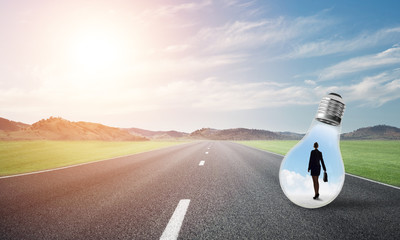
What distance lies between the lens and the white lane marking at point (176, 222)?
2.97 m

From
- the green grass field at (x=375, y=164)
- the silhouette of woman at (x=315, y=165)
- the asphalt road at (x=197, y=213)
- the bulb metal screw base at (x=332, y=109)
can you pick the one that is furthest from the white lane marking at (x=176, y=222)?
the green grass field at (x=375, y=164)

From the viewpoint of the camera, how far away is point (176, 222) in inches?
137

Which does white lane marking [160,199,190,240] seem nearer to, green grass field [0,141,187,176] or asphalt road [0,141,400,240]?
asphalt road [0,141,400,240]

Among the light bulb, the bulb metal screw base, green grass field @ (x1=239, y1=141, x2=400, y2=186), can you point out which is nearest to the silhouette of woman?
the light bulb

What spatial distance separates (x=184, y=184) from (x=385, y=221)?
435 cm

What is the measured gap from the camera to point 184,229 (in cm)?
319

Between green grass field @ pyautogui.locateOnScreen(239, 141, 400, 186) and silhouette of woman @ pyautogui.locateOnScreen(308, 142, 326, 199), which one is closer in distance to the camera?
silhouette of woman @ pyautogui.locateOnScreen(308, 142, 326, 199)

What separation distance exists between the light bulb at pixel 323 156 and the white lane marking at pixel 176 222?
157 centimetres

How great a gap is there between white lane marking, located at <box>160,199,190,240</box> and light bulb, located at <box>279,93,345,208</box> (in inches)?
61.8

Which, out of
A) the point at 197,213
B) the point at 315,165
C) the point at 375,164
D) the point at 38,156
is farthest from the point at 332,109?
the point at 38,156

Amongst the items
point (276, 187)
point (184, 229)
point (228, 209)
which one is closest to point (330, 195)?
point (228, 209)

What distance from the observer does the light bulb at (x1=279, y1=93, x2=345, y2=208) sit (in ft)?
9.58

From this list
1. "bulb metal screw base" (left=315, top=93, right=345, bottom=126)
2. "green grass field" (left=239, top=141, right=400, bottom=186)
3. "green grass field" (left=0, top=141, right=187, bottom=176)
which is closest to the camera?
"bulb metal screw base" (left=315, top=93, right=345, bottom=126)

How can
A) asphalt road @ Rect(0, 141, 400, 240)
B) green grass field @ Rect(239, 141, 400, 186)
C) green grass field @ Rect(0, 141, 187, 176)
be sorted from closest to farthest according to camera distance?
asphalt road @ Rect(0, 141, 400, 240), green grass field @ Rect(239, 141, 400, 186), green grass field @ Rect(0, 141, 187, 176)
